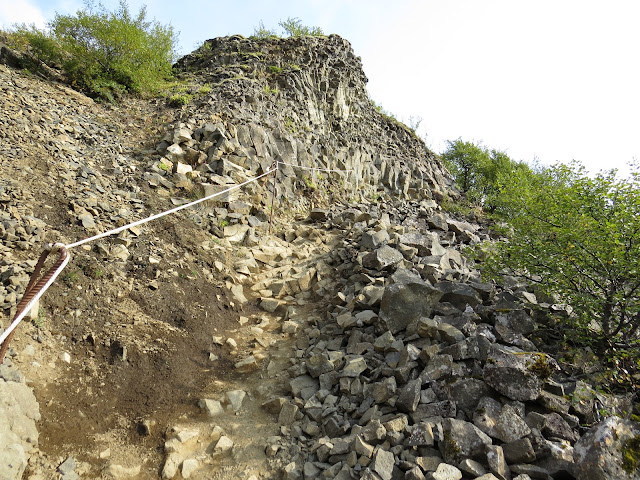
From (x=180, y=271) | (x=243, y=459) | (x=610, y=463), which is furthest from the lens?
(x=180, y=271)

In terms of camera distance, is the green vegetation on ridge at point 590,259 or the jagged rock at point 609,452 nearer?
the jagged rock at point 609,452

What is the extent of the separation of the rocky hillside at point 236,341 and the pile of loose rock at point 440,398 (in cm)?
2

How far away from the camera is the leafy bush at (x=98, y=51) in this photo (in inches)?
456

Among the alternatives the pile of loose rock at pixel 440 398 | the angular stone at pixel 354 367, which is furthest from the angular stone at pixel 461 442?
the angular stone at pixel 354 367

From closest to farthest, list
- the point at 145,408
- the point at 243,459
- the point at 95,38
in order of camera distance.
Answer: the point at 243,459 < the point at 145,408 < the point at 95,38

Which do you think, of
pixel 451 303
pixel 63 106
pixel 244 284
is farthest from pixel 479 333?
pixel 63 106

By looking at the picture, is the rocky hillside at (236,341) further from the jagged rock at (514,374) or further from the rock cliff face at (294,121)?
the rock cliff face at (294,121)

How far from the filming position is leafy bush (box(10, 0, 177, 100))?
11594mm

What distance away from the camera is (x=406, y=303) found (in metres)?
5.80

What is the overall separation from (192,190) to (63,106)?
489cm

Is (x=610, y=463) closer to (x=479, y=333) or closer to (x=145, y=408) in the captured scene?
(x=479, y=333)

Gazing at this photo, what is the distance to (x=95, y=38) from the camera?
473 inches

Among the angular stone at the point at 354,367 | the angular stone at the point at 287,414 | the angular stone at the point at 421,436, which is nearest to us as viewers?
the angular stone at the point at 421,436

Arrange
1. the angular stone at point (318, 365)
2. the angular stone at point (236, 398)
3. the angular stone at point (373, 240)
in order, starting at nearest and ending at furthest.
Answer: the angular stone at point (236, 398) → the angular stone at point (318, 365) → the angular stone at point (373, 240)
